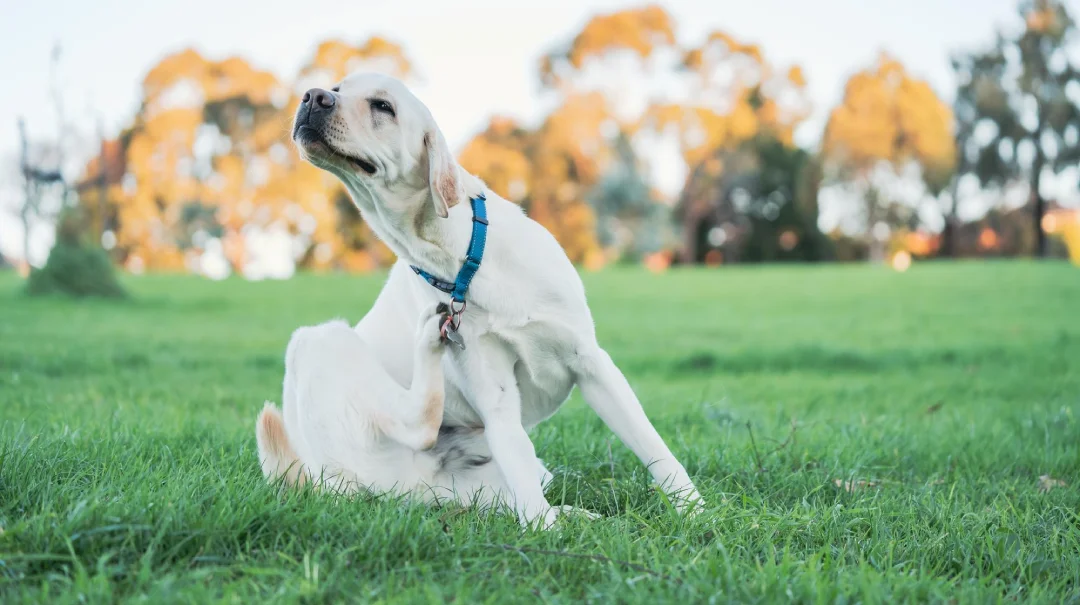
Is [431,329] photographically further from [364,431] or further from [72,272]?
[72,272]

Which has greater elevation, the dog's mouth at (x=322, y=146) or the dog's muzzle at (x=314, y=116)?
the dog's muzzle at (x=314, y=116)

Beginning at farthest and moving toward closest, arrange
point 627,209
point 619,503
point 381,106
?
point 627,209 → point 619,503 → point 381,106

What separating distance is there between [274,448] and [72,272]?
551 inches

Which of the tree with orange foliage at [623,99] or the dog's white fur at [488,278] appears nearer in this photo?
the dog's white fur at [488,278]

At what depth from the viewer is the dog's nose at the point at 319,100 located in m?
2.75

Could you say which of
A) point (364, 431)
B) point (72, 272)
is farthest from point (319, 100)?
point (72, 272)

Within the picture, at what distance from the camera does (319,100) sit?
108 inches

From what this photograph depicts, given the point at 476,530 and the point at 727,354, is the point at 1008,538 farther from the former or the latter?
the point at 727,354

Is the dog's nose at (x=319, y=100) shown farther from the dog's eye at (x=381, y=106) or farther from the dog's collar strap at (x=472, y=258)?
the dog's collar strap at (x=472, y=258)

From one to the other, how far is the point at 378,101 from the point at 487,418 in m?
1.13

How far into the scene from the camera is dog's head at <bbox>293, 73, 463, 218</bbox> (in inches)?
108

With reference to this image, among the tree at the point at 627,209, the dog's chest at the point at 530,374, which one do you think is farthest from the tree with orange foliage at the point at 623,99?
the dog's chest at the point at 530,374

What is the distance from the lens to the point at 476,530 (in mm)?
2584

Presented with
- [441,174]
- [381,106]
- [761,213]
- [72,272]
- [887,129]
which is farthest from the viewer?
[761,213]
